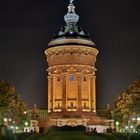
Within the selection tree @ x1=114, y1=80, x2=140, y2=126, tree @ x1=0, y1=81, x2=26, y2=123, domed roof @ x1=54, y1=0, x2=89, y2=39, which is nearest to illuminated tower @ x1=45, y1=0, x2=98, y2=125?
domed roof @ x1=54, y1=0, x2=89, y2=39

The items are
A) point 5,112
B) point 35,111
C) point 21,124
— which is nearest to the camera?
point 5,112

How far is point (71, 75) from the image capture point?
10044 centimetres

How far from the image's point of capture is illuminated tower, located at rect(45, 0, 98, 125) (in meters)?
99.4

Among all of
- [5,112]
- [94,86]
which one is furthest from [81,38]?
[5,112]

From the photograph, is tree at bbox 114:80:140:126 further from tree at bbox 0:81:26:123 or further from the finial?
the finial

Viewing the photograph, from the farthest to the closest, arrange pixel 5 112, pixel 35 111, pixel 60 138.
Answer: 1. pixel 35 111
2. pixel 5 112
3. pixel 60 138

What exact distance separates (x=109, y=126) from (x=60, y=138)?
165 ft

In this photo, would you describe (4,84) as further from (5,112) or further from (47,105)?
(47,105)

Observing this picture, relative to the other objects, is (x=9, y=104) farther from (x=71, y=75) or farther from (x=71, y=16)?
(x=71, y=16)

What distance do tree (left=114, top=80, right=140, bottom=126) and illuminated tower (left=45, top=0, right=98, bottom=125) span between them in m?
8.45

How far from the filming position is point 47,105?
108375 mm

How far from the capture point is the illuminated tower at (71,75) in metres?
99.4

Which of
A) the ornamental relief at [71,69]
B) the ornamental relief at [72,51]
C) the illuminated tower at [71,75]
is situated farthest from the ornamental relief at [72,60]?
the ornamental relief at [71,69]

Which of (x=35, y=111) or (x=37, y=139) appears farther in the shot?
(x=35, y=111)
